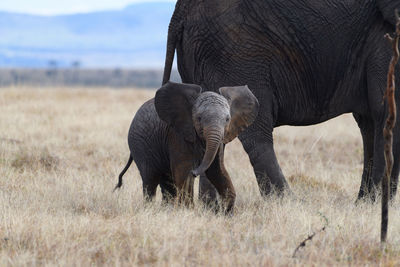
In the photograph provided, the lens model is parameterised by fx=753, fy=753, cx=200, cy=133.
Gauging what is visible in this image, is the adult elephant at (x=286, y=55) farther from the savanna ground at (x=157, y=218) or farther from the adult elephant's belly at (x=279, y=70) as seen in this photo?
the savanna ground at (x=157, y=218)

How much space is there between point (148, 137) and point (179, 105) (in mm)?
828

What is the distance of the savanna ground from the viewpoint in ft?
15.6

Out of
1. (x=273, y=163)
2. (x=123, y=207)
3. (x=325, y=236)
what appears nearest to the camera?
(x=325, y=236)

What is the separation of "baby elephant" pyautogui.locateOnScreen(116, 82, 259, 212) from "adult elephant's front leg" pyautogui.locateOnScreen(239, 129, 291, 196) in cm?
78

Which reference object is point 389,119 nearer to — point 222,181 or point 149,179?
point 222,181

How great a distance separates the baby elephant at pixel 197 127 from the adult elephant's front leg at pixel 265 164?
777mm

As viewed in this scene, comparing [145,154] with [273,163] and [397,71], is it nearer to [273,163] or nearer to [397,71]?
[273,163]

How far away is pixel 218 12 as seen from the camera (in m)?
6.66

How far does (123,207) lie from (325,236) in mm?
1862

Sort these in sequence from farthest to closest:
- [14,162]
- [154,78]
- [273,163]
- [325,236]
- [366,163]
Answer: [154,78] → [14,162] → [366,163] → [273,163] → [325,236]

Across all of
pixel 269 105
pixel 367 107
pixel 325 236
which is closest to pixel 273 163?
pixel 269 105

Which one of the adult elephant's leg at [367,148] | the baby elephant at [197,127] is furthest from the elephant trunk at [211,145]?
the adult elephant's leg at [367,148]

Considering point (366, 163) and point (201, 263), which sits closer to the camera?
point (201, 263)

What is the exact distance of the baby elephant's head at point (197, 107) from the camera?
5.55 metres
